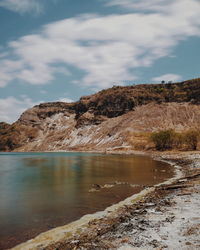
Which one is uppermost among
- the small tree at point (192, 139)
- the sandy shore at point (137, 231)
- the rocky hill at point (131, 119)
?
the rocky hill at point (131, 119)

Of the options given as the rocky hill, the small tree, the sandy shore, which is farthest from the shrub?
the sandy shore

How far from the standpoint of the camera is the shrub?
110m

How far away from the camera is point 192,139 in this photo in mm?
99438

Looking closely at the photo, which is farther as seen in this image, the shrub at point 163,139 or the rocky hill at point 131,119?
the rocky hill at point 131,119

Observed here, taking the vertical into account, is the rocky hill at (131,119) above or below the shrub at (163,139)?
above

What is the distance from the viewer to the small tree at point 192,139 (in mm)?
98363

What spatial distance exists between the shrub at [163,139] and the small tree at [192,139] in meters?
8.56

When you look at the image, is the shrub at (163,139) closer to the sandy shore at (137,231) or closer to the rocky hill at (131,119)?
the rocky hill at (131,119)

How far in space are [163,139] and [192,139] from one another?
15.2 m

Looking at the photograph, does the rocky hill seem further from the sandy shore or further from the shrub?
the sandy shore

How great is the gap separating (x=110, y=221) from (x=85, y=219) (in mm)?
2275

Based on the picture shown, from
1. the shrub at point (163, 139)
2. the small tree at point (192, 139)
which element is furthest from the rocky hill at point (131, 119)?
the small tree at point (192, 139)

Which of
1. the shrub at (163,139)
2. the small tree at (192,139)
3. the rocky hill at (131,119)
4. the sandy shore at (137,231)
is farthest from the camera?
the rocky hill at (131,119)

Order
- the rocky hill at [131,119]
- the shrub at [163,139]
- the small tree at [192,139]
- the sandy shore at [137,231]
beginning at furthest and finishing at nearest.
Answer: the rocky hill at [131,119] < the shrub at [163,139] < the small tree at [192,139] < the sandy shore at [137,231]
